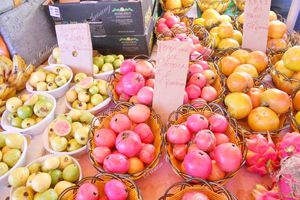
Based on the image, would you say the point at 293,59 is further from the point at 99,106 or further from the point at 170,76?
the point at 99,106

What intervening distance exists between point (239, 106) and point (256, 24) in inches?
16.9

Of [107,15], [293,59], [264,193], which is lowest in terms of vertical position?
[264,193]

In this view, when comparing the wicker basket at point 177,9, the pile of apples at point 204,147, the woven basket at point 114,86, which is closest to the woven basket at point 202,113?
the pile of apples at point 204,147

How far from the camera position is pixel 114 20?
120 cm

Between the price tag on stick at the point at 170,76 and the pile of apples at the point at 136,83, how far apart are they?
0.04 meters

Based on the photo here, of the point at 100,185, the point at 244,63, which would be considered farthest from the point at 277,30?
the point at 100,185

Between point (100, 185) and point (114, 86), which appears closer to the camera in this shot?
point (100, 185)

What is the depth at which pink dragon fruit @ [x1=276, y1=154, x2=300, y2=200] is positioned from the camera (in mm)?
573

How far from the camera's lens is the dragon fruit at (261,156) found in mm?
744

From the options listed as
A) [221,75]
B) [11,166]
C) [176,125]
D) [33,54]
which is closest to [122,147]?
[176,125]

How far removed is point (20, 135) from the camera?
0.87 metres

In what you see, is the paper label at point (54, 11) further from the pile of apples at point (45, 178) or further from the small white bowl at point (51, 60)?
the pile of apples at point (45, 178)

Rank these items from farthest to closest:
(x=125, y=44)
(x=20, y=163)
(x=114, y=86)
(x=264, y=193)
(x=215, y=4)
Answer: (x=215, y=4), (x=125, y=44), (x=114, y=86), (x=20, y=163), (x=264, y=193)

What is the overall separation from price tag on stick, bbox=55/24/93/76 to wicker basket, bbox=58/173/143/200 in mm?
593
